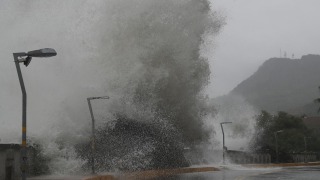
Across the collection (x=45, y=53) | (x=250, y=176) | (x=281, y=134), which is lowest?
(x=250, y=176)

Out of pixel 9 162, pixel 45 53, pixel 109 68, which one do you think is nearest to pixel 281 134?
pixel 109 68

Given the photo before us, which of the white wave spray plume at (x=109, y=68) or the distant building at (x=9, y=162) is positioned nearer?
the distant building at (x=9, y=162)

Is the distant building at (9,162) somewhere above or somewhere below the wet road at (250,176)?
above

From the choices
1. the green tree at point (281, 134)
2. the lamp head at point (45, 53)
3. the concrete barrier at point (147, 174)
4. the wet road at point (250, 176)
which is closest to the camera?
the lamp head at point (45, 53)

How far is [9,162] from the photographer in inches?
766

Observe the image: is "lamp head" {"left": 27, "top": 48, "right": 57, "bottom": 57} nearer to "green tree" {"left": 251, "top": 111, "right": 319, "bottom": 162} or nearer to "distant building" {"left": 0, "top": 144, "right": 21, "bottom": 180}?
"distant building" {"left": 0, "top": 144, "right": 21, "bottom": 180}

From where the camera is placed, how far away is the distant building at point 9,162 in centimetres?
1889

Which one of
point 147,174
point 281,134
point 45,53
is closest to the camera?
point 45,53

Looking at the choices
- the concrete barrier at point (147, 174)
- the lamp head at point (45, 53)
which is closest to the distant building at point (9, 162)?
the concrete barrier at point (147, 174)

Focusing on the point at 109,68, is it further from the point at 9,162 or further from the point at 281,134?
the point at 281,134

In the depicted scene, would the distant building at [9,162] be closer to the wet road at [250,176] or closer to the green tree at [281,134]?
the wet road at [250,176]

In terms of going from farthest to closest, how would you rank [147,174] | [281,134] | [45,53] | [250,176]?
[281,134], [147,174], [250,176], [45,53]

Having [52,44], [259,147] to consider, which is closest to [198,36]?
[52,44]

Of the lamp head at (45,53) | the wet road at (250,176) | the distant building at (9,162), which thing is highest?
the lamp head at (45,53)
